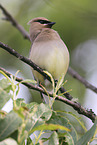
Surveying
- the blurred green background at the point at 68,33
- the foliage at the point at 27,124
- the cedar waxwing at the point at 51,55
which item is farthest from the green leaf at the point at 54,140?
the blurred green background at the point at 68,33

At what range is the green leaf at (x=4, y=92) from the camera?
5.20 ft

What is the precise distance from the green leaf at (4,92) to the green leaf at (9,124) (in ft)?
0.48

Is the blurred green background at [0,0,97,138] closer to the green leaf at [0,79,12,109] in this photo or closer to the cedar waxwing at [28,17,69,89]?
the cedar waxwing at [28,17,69,89]

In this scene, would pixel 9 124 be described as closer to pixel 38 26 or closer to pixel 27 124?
pixel 27 124

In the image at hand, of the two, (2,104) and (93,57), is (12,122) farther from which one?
(93,57)

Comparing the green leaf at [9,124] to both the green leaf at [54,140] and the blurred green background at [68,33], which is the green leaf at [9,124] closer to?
the green leaf at [54,140]

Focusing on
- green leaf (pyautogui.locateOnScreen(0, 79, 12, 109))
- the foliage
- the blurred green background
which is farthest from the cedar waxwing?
green leaf (pyautogui.locateOnScreen(0, 79, 12, 109))

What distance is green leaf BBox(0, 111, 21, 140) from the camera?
140 centimetres

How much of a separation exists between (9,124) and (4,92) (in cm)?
25

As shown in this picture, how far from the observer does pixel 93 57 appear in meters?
6.75

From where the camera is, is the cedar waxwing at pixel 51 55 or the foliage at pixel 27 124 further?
the cedar waxwing at pixel 51 55

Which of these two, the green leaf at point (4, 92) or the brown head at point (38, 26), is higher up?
the brown head at point (38, 26)

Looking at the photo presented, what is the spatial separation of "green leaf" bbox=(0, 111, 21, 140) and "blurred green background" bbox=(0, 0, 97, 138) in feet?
13.3

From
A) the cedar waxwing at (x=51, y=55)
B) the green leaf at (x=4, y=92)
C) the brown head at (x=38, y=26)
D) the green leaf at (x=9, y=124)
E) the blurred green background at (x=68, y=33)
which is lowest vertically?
the green leaf at (x=9, y=124)
